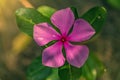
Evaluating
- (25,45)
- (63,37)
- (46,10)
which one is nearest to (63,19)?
(63,37)

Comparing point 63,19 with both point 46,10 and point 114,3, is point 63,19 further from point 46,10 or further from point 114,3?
point 114,3

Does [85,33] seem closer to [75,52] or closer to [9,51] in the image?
[75,52]

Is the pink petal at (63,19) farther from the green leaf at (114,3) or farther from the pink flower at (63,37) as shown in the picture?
the green leaf at (114,3)

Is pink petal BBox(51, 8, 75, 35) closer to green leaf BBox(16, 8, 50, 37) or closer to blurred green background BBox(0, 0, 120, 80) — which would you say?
green leaf BBox(16, 8, 50, 37)

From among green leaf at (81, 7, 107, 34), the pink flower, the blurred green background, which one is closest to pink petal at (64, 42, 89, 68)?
the pink flower

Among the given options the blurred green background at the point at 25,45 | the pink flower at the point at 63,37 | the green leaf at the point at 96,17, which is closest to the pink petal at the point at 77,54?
the pink flower at the point at 63,37
